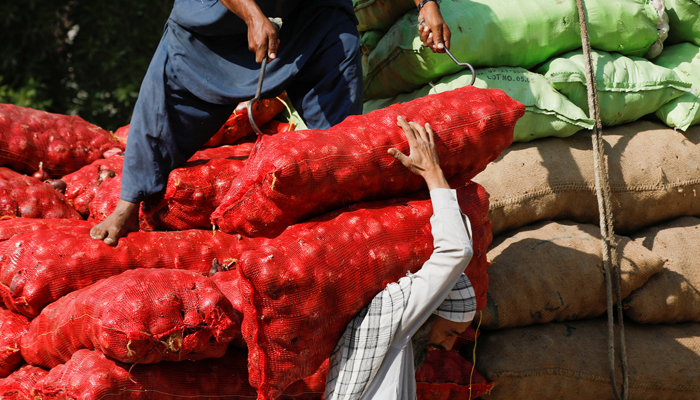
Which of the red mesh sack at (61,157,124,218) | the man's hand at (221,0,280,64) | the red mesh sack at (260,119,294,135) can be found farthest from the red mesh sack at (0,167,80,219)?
the man's hand at (221,0,280,64)

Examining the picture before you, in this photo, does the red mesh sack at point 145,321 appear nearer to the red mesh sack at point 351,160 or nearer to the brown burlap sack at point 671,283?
the red mesh sack at point 351,160

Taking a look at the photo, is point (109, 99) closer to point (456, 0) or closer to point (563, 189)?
point (456, 0)

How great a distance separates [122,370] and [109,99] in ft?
15.9

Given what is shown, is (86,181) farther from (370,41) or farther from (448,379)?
(448,379)

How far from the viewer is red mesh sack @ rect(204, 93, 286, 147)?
9.97 ft

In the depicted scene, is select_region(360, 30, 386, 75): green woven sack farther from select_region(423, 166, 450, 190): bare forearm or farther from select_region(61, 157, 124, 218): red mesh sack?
select_region(423, 166, 450, 190): bare forearm

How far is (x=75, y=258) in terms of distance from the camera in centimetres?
206

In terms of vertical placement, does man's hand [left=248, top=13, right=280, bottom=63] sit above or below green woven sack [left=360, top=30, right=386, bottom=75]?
above

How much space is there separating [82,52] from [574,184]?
4847 millimetres

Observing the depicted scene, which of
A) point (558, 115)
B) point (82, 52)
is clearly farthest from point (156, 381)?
point (82, 52)

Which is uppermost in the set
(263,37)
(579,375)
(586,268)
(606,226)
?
(263,37)

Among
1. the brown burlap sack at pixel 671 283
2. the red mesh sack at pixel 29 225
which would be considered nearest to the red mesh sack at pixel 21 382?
the red mesh sack at pixel 29 225

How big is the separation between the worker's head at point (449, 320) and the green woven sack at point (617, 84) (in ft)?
4.73

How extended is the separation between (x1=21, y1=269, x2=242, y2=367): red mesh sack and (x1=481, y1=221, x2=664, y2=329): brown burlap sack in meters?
1.20
